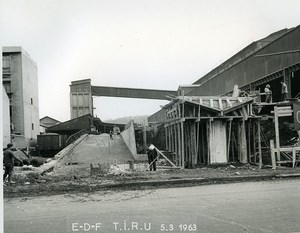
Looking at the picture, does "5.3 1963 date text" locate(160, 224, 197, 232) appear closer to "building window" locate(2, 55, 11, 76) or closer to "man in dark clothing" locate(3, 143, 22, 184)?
"man in dark clothing" locate(3, 143, 22, 184)

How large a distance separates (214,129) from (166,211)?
425 inches

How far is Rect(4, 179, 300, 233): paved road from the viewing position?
22.9ft

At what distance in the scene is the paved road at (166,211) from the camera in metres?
6.99

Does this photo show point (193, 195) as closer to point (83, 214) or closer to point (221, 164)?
point (83, 214)

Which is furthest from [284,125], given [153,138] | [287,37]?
[153,138]

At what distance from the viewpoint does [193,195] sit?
1009 centimetres

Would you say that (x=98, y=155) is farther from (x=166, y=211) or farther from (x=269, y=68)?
(x=166, y=211)

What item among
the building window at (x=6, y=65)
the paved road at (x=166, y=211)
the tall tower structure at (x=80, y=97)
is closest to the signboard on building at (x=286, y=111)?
the paved road at (x=166, y=211)

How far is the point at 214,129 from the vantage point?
60.5 feet

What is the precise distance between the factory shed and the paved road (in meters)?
7.12

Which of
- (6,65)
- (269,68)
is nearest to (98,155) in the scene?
(269,68)

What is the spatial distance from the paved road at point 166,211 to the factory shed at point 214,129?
7119 millimetres

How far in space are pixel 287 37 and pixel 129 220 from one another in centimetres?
2105

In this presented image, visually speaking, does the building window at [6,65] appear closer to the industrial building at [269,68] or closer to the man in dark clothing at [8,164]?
the industrial building at [269,68]
